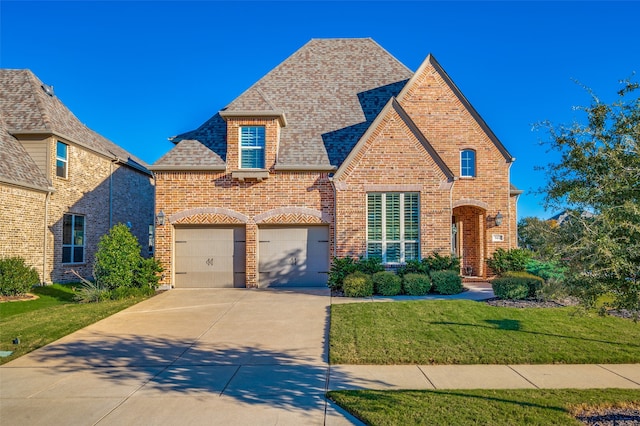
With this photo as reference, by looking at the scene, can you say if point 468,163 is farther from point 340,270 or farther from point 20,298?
point 20,298

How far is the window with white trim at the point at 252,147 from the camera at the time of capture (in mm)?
16188

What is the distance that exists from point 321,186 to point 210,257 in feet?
16.5

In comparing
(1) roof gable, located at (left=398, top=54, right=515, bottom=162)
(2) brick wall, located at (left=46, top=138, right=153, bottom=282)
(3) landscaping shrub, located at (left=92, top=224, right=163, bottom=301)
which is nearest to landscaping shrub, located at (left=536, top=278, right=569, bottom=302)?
(3) landscaping shrub, located at (left=92, top=224, right=163, bottom=301)

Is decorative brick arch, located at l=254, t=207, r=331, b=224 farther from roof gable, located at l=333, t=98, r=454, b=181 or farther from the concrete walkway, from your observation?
the concrete walkway

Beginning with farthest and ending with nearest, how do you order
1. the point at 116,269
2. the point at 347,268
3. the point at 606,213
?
the point at 347,268, the point at 116,269, the point at 606,213

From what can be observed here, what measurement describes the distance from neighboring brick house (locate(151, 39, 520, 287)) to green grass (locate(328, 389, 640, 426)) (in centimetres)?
955

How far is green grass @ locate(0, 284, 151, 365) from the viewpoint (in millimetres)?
8739

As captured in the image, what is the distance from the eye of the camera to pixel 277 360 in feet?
24.3

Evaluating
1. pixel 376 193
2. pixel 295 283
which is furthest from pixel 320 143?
pixel 295 283

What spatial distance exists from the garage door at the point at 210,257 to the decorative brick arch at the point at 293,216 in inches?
42.2

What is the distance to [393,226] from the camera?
50.9 feet

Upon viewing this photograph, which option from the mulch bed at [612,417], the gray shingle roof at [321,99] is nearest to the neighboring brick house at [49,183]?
the gray shingle roof at [321,99]

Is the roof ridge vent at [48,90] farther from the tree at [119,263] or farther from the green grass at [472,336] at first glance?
the green grass at [472,336]

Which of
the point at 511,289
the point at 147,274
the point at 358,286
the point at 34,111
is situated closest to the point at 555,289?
the point at 511,289
